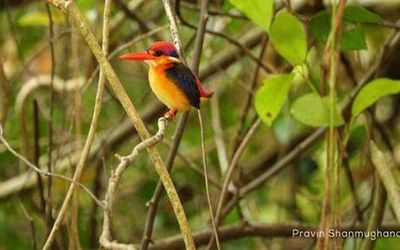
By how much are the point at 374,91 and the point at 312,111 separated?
90mm

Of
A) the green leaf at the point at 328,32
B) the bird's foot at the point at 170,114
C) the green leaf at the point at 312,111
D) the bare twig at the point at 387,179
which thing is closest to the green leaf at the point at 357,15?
the green leaf at the point at 328,32

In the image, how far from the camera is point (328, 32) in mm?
1299

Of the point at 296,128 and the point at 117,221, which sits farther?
the point at 117,221

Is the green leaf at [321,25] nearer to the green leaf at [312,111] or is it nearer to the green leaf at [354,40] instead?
the green leaf at [354,40]

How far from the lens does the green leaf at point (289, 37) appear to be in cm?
112

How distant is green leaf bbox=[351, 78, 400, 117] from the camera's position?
3.71ft

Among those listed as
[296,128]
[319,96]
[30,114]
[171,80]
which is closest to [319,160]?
[296,128]

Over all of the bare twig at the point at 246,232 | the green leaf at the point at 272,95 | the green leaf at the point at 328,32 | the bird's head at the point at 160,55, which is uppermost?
the bird's head at the point at 160,55

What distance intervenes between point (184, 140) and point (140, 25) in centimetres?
51

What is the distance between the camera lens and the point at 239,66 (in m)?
2.27

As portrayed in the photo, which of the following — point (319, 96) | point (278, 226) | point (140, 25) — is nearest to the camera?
point (319, 96)

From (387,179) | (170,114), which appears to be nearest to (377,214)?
(387,179)

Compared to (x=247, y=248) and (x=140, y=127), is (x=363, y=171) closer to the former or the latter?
(x=247, y=248)

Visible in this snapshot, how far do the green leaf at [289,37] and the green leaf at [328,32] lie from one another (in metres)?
0.16
